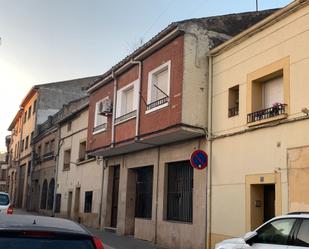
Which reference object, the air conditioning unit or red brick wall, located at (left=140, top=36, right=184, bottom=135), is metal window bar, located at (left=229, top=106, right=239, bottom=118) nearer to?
red brick wall, located at (left=140, top=36, right=184, bottom=135)

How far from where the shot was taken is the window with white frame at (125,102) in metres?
19.2

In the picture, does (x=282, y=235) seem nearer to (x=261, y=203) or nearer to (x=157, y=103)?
(x=261, y=203)

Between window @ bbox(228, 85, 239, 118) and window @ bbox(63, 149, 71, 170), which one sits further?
window @ bbox(63, 149, 71, 170)

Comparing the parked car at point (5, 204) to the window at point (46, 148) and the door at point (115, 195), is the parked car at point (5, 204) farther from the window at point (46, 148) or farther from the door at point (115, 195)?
the window at point (46, 148)

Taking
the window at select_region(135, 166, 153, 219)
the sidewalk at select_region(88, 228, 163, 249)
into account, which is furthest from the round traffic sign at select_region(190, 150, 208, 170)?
the window at select_region(135, 166, 153, 219)

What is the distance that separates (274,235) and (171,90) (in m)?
8.11

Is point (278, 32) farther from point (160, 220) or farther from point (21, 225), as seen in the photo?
point (21, 225)

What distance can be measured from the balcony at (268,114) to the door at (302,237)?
4.67 m

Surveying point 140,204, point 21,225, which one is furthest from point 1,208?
point 21,225

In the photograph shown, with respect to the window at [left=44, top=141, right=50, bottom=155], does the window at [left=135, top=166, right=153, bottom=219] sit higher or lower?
lower

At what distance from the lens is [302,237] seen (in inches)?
288

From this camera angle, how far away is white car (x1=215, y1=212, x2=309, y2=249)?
7.37m

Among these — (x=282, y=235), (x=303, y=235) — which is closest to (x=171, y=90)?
(x=282, y=235)

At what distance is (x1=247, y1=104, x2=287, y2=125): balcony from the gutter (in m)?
2.24
